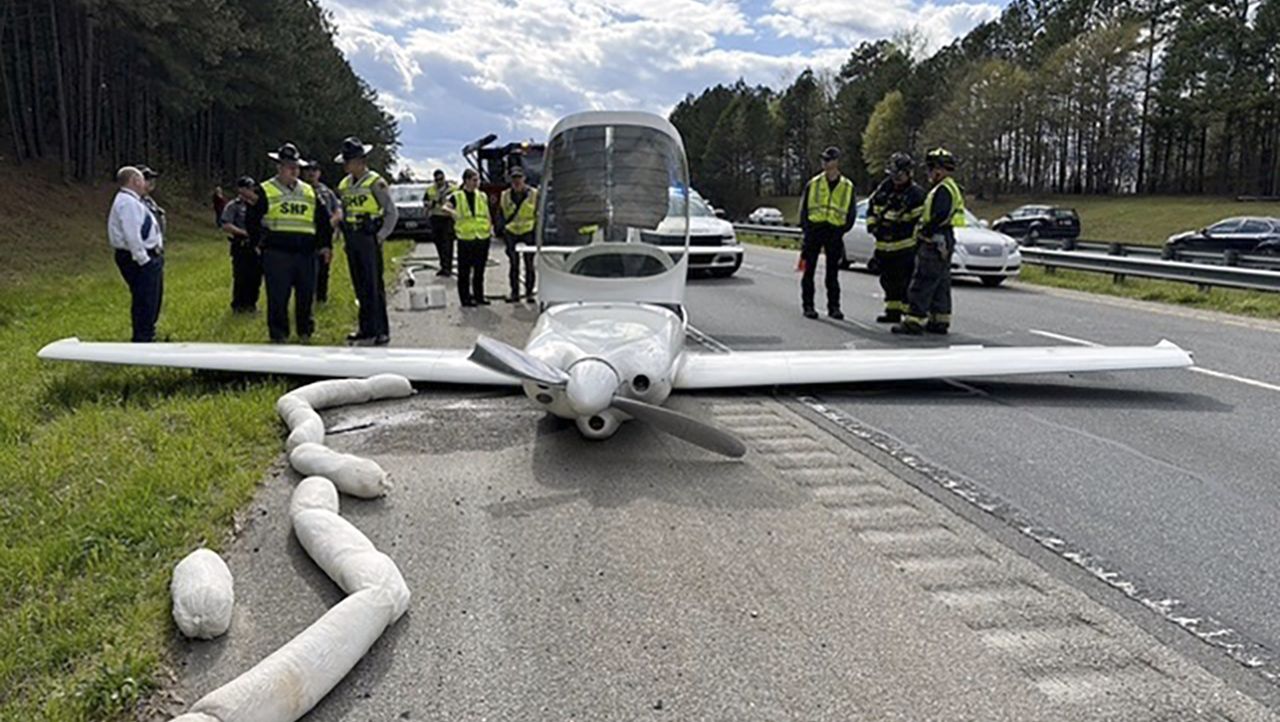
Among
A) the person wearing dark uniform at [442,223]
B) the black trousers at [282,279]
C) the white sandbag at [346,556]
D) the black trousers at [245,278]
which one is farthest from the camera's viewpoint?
the person wearing dark uniform at [442,223]

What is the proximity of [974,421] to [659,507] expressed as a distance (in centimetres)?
293

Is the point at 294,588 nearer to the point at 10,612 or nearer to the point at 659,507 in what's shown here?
the point at 10,612

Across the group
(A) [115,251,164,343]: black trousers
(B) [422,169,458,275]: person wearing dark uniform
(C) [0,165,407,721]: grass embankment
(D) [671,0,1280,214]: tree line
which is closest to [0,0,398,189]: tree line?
(B) [422,169,458,275]: person wearing dark uniform

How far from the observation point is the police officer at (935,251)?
31.5ft

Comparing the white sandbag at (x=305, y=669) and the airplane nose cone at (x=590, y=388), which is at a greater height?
the airplane nose cone at (x=590, y=388)

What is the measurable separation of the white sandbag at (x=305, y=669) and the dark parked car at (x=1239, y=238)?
89.5 ft

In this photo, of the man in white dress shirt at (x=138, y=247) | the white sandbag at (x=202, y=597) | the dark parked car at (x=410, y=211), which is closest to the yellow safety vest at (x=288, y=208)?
the man in white dress shirt at (x=138, y=247)

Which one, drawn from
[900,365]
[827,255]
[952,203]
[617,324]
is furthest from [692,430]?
[827,255]

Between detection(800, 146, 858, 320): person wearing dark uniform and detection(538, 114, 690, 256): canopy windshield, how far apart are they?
3525 mm

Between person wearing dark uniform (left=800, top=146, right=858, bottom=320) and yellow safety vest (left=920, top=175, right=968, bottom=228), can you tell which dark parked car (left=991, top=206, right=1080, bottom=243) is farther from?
yellow safety vest (left=920, top=175, right=968, bottom=228)

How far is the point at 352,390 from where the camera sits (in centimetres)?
648

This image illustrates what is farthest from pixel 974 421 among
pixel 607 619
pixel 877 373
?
pixel 607 619

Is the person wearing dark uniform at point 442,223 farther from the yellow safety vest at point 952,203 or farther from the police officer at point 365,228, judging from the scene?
the yellow safety vest at point 952,203

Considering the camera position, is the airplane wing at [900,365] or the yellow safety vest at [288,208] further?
the yellow safety vest at [288,208]
